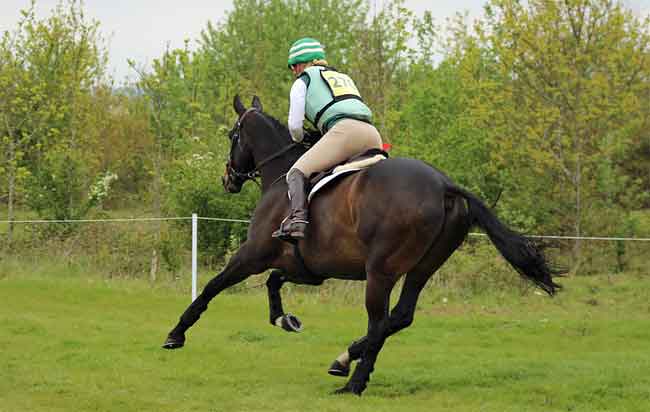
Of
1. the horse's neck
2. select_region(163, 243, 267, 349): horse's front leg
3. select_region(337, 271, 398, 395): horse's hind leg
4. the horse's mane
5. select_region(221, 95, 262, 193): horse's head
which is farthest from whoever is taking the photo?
select_region(221, 95, 262, 193): horse's head

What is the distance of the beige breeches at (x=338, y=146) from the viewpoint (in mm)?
7402

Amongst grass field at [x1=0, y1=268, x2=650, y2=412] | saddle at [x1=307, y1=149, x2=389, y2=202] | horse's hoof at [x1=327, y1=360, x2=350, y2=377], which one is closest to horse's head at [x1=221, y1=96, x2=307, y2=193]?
saddle at [x1=307, y1=149, x2=389, y2=202]

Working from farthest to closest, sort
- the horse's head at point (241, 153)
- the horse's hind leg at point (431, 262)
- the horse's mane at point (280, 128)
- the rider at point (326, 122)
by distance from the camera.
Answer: the horse's head at point (241, 153)
the horse's mane at point (280, 128)
the rider at point (326, 122)
the horse's hind leg at point (431, 262)

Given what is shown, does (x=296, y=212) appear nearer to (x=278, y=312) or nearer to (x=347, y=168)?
(x=347, y=168)

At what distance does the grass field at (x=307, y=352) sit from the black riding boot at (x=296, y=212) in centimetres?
130

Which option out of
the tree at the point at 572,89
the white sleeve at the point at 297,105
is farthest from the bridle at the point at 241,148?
the tree at the point at 572,89

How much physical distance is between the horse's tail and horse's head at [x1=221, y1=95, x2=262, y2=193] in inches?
90.5

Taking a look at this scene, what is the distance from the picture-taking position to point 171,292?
50.5 feet

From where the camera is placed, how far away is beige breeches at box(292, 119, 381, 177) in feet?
24.3

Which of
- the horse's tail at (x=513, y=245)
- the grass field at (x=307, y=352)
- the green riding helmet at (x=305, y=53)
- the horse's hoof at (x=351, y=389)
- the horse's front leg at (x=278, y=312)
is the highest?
the green riding helmet at (x=305, y=53)

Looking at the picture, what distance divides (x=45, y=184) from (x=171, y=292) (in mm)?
5774

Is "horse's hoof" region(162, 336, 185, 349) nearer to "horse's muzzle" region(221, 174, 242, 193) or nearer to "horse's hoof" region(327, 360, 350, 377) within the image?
"horse's hoof" region(327, 360, 350, 377)

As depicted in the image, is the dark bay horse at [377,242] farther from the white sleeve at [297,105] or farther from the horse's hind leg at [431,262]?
the white sleeve at [297,105]

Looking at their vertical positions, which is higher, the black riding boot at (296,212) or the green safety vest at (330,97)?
the green safety vest at (330,97)
